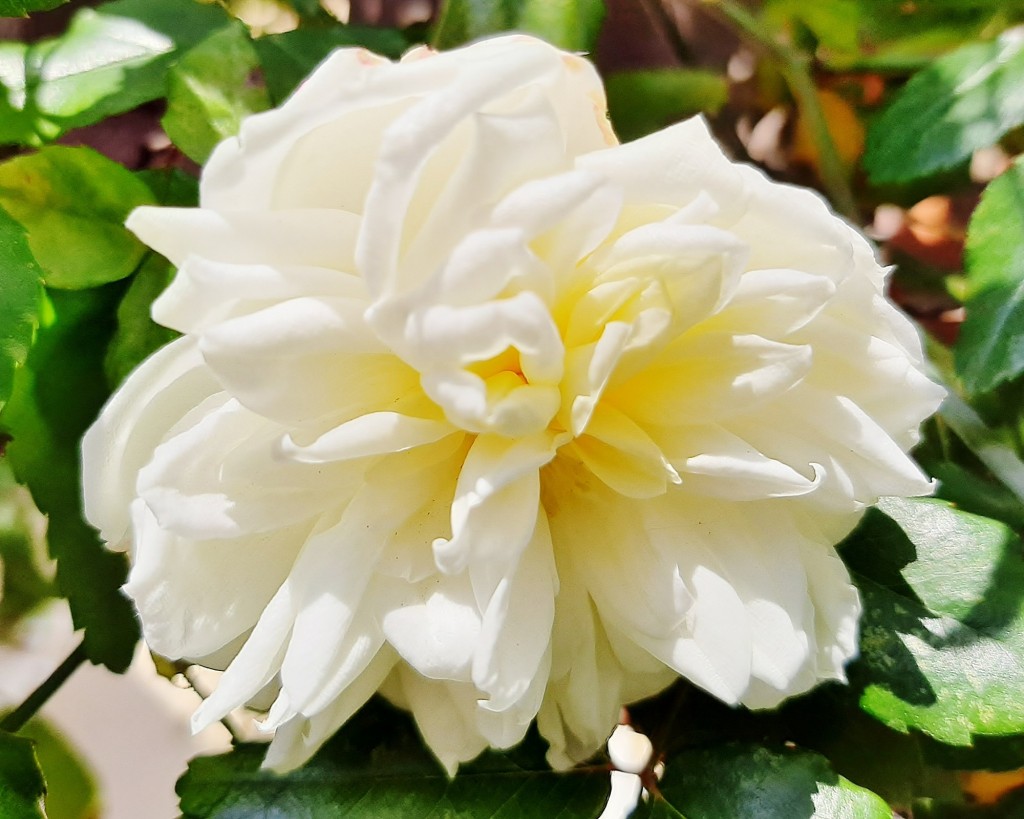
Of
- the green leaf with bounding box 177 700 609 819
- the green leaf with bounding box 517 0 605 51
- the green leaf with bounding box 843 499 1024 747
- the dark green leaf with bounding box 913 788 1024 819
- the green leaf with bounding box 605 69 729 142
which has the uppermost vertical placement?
the green leaf with bounding box 517 0 605 51

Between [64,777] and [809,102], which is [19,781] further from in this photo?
[809,102]

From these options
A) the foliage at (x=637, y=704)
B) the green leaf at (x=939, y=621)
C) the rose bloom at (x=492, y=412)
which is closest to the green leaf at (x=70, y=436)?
the foliage at (x=637, y=704)

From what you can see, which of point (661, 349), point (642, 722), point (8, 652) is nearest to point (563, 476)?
point (661, 349)

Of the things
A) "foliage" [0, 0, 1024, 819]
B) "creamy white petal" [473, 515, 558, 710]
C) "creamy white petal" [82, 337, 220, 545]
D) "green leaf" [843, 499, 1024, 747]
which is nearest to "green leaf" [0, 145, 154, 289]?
"foliage" [0, 0, 1024, 819]

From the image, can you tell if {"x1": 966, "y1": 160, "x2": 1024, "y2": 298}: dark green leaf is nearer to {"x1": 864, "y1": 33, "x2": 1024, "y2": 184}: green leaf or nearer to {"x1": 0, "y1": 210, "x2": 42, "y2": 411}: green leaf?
{"x1": 864, "y1": 33, "x2": 1024, "y2": 184}: green leaf

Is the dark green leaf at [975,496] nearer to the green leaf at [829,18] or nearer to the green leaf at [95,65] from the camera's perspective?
the green leaf at [829,18]

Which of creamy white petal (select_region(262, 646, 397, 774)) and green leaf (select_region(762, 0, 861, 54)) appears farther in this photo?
green leaf (select_region(762, 0, 861, 54))

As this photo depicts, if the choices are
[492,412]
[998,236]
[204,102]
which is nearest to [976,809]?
[998,236]

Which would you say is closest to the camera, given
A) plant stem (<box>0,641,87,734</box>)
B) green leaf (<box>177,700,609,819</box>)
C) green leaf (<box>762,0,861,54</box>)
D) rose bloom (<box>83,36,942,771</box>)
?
rose bloom (<box>83,36,942,771</box>)
